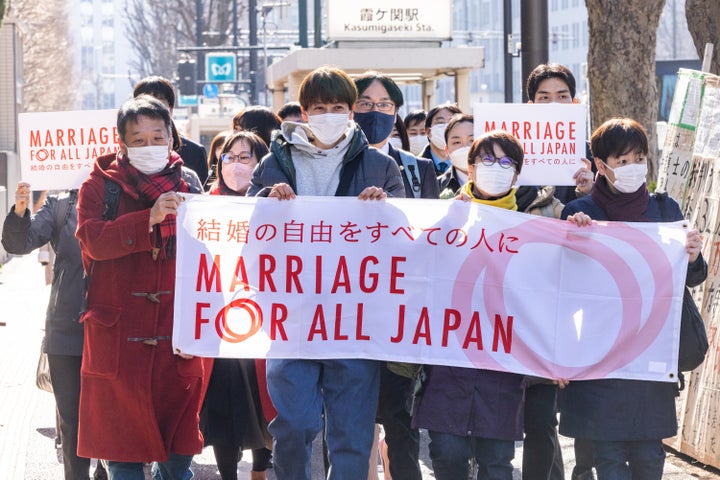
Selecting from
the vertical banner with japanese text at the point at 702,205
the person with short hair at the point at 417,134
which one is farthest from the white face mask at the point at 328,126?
the person with short hair at the point at 417,134

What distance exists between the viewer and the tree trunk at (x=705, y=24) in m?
Result: 10.8

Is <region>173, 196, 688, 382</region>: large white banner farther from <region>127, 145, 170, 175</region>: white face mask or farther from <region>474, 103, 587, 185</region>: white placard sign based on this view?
<region>474, 103, 587, 185</region>: white placard sign

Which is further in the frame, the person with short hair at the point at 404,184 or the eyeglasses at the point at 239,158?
the eyeglasses at the point at 239,158

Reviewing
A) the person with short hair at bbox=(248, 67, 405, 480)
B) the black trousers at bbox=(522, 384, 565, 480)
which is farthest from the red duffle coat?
the black trousers at bbox=(522, 384, 565, 480)

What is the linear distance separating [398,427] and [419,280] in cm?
71

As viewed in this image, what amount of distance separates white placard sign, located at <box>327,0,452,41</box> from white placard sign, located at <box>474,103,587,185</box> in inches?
330

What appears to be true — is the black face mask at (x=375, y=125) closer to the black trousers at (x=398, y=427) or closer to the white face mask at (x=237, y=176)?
the white face mask at (x=237, y=176)

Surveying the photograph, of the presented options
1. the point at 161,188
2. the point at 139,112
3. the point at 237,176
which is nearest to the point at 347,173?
the point at 161,188

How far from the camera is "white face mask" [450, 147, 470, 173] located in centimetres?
644

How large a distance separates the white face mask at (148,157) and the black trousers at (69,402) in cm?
121

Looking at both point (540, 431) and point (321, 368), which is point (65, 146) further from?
point (540, 431)

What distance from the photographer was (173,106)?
671 centimetres

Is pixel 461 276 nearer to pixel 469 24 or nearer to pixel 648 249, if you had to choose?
pixel 648 249

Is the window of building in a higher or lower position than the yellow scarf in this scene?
higher
